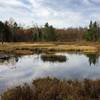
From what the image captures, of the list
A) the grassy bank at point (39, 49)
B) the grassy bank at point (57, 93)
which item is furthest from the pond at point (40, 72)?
the grassy bank at point (39, 49)


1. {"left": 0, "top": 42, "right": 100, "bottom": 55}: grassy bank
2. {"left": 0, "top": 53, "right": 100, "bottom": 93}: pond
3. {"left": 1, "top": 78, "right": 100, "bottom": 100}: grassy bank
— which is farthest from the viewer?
{"left": 0, "top": 42, "right": 100, "bottom": 55}: grassy bank

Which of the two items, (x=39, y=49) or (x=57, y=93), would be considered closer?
(x=57, y=93)

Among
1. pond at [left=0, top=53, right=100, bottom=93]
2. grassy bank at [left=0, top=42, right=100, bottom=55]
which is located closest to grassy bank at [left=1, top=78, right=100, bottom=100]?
pond at [left=0, top=53, right=100, bottom=93]

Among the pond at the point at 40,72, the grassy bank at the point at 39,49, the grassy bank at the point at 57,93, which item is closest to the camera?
the grassy bank at the point at 57,93

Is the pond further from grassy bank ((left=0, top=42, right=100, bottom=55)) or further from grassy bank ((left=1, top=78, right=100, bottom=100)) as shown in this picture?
grassy bank ((left=0, top=42, right=100, bottom=55))

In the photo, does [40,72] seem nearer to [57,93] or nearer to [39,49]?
[57,93]

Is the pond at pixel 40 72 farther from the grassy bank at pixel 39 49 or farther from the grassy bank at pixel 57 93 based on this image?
the grassy bank at pixel 39 49

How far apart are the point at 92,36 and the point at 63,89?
10026cm

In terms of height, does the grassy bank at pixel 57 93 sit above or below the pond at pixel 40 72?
above

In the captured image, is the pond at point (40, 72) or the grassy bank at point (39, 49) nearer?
the pond at point (40, 72)

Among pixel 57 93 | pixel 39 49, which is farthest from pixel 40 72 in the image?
pixel 39 49

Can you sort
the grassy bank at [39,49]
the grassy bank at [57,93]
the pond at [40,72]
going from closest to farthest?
the grassy bank at [57,93], the pond at [40,72], the grassy bank at [39,49]

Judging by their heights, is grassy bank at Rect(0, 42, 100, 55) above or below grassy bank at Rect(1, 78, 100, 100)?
below

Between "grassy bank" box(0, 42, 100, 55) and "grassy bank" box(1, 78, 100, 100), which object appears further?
"grassy bank" box(0, 42, 100, 55)
